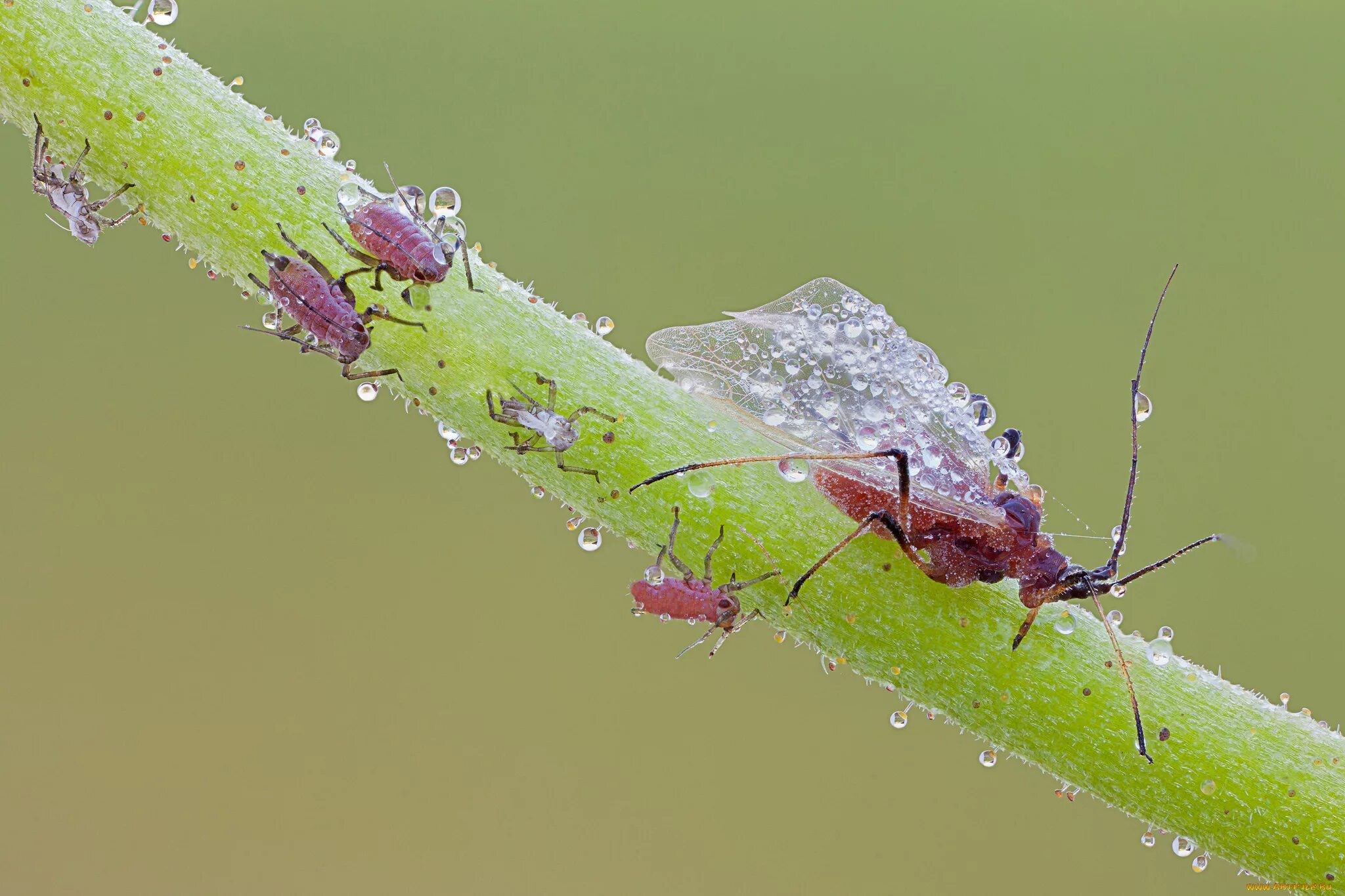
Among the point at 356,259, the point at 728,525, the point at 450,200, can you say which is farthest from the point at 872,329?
the point at 356,259

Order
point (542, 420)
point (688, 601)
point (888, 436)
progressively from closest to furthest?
point (542, 420) < point (888, 436) < point (688, 601)

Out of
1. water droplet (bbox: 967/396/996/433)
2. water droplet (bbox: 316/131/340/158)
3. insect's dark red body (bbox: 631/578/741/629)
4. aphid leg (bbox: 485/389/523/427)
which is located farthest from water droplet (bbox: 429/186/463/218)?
water droplet (bbox: 967/396/996/433)

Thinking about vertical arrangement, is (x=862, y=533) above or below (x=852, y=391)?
below

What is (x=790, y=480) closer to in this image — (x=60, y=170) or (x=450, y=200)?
(x=450, y=200)

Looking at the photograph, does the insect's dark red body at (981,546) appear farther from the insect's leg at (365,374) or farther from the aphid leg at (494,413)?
the insect's leg at (365,374)

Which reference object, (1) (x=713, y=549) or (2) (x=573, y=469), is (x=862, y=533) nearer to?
(1) (x=713, y=549)

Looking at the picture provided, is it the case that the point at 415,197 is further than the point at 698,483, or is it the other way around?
the point at 415,197

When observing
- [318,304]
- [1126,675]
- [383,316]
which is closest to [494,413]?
[383,316]
